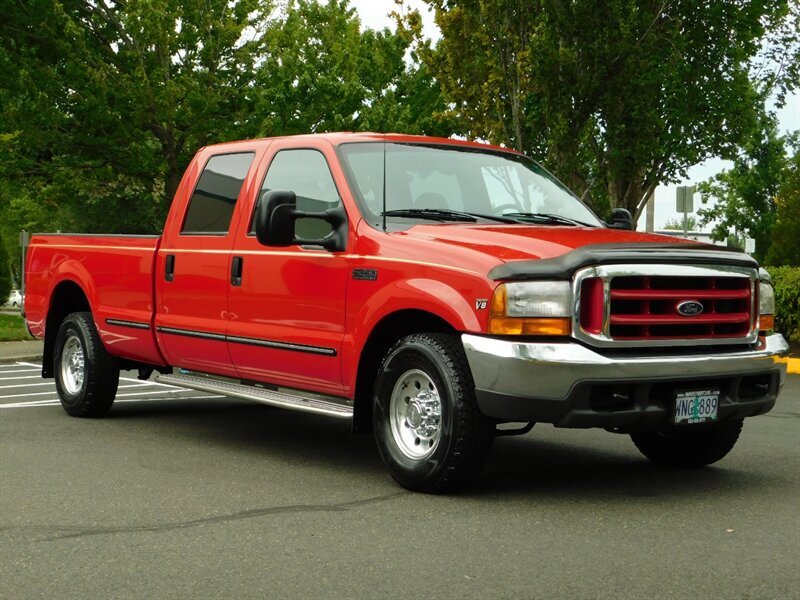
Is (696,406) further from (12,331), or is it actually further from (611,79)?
(12,331)

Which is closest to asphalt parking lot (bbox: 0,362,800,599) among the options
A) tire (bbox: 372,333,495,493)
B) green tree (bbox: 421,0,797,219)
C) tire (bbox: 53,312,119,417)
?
tire (bbox: 372,333,495,493)

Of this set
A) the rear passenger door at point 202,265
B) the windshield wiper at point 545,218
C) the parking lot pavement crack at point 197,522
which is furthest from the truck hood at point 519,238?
the rear passenger door at point 202,265

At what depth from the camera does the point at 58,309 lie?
35.4ft

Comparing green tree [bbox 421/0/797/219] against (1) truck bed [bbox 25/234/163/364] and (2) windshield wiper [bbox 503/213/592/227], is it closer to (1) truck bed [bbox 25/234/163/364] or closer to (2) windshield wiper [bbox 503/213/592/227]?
(1) truck bed [bbox 25/234/163/364]

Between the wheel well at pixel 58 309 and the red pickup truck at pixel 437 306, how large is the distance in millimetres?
1278

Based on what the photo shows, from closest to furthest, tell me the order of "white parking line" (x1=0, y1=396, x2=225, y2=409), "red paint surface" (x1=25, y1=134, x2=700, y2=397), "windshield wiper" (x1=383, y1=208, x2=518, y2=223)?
"red paint surface" (x1=25, y1=134, x2=700, y2=397) < "windshield wiper" (x1=383, y1=208, x2=518, y2=223) < "white parking line" (x1=0, y1=396, x2=225, y2=409)

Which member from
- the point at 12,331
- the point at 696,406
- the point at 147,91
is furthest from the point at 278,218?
the point at 147,91

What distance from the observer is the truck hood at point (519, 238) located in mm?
6488

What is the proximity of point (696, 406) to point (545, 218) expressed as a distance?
175cm

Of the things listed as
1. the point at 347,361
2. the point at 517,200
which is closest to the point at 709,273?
the point at 517,200

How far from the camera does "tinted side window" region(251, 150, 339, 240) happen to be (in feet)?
25.3

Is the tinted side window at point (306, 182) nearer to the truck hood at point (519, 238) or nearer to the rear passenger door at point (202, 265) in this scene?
the rear passenger door at point (202, 265)

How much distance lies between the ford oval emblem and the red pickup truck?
0.04 feet

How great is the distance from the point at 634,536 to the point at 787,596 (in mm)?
1096
